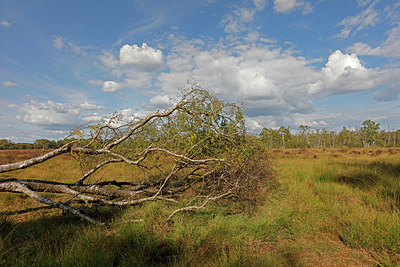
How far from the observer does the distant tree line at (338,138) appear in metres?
87.0

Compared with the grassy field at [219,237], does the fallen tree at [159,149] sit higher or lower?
higher

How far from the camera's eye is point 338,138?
105750 millimetres

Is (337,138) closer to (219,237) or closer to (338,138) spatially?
(338,138)

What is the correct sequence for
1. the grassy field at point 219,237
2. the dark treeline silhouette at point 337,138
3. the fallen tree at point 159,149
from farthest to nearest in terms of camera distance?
the dark treeline silhouette at point 337,138 → the fallen tree at point 159,149 → the grassy field at point 219,237

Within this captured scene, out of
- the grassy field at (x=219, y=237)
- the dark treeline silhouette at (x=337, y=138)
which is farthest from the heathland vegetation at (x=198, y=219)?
the dark treeline silhouette at (x=337, y=138)

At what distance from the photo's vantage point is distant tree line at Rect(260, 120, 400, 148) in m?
87.0

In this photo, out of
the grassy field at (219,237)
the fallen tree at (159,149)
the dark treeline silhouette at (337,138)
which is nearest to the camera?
the grassy field at (219,237)

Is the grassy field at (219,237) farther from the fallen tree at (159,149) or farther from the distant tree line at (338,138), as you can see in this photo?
the distant tree line at (338,138)

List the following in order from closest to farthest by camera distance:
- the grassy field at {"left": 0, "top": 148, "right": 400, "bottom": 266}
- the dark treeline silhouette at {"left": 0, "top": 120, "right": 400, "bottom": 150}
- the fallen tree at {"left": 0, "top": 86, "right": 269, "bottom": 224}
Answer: the grassy field at {"left": 0, "top": 148, "right": 400, "bottom": 266}, the fallen tree at {"left": 0, "top": 86, "right": 269, "bottom": 224}, the dark treeline silhouette at {"left": 0, "top": 120, "right": 400, "bottom": 150}

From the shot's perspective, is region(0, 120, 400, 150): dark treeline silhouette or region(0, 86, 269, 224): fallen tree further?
region(0, 120, 400, 150): dark treeline silhouette

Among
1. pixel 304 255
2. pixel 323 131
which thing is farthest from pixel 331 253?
pixel 323 131

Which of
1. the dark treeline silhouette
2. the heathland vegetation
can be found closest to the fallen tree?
the heathland vegetation

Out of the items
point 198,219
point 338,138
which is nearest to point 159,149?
point 198,219

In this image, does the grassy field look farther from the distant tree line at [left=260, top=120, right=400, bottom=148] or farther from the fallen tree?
the distant tree line at [left=260, top=120, right=400, bottom=148]
